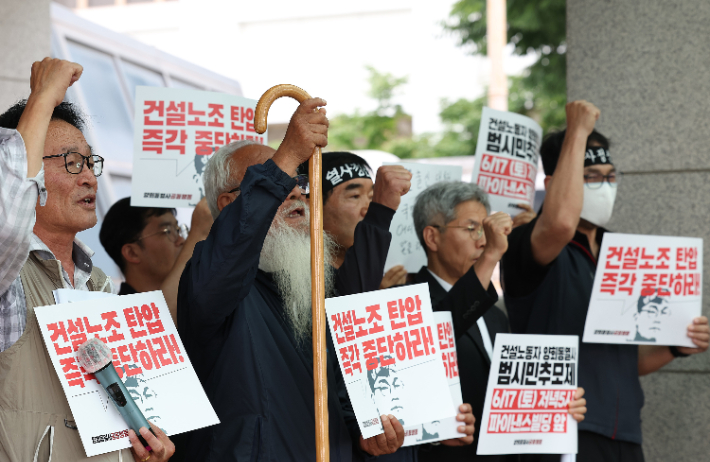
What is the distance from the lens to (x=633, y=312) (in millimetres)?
3287

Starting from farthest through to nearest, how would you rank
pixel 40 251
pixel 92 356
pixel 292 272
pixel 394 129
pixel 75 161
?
pixel 394 129, pixel 292 272, pixel 75 161, pixel 40 251, pixel 92 356

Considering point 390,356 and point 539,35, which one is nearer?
point 390,356

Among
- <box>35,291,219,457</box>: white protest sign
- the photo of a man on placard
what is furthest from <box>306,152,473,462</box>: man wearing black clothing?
the photo of a man on placard

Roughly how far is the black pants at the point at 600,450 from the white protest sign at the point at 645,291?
1.31 ft

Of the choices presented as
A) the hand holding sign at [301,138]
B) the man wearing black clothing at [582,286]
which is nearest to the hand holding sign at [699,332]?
the man wearing black clothing at [582,286]

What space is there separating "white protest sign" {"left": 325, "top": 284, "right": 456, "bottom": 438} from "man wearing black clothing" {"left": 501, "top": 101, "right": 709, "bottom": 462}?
93 cm

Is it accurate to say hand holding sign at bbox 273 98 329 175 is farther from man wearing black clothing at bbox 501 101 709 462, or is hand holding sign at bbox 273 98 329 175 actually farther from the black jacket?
man wearing black clothing at bbox 501 101 709 462

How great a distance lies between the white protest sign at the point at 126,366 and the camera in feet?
6.17

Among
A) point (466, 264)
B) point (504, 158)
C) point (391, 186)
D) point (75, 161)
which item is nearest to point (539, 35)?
point (504, 158)

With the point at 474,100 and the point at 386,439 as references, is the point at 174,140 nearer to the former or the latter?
the point at 386,439

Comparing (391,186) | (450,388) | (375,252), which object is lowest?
(450,388)

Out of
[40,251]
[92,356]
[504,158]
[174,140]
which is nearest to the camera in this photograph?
[92,356]

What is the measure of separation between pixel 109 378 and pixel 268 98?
0.81 metres

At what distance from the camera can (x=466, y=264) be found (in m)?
3.40
